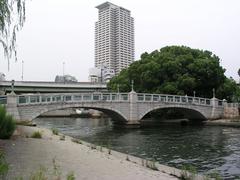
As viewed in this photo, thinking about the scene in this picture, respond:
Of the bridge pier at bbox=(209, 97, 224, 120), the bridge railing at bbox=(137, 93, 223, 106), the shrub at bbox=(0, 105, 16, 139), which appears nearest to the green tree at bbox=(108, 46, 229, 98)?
the bridge railing at bbox=(137, 93, 223, 106)

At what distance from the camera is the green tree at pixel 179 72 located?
155 feet

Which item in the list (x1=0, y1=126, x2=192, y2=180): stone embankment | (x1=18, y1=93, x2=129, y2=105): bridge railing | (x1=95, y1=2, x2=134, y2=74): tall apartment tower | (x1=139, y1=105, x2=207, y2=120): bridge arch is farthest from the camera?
(x1=95, y1=2, x2=134, y2=74): tall apartment tower

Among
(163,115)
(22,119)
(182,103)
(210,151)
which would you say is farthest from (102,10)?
(210,151)

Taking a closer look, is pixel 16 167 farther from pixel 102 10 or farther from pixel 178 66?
pixel 102 10

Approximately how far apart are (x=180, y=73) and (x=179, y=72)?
0.59 feet

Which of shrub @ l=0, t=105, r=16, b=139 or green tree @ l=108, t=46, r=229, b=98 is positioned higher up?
green tree @ l=108, t=46, r=229, b=98

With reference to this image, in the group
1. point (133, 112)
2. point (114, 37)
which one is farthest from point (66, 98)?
point (114, 37)

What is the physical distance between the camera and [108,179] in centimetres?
913

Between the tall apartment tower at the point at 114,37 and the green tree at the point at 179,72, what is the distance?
235 feet

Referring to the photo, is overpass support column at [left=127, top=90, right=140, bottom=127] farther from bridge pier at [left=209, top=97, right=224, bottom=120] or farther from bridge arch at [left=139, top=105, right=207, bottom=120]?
bridge pier at [left=209, top=97, right=224, bottom=120]

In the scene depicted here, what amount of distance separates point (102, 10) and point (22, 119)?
334ft

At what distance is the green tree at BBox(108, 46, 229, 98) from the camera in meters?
47.2

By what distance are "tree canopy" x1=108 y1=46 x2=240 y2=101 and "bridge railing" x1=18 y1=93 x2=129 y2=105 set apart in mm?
8270

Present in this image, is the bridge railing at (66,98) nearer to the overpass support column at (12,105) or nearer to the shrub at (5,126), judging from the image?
the overpass support column at (12,105)
